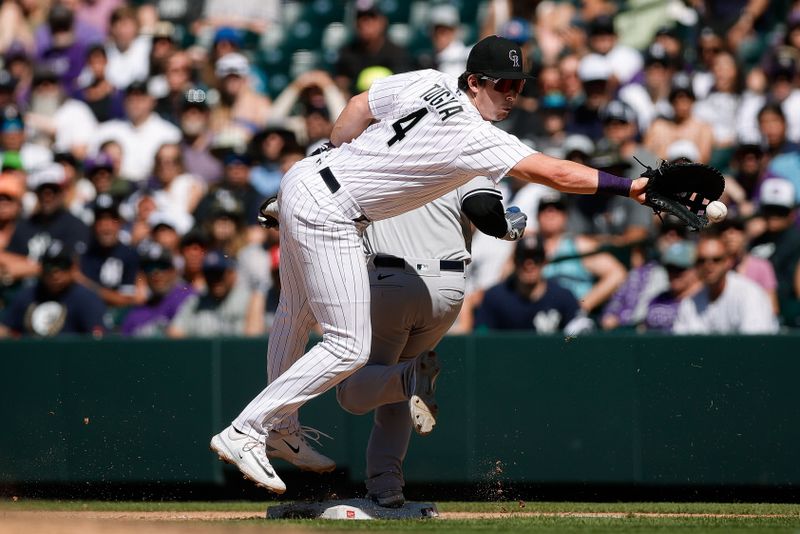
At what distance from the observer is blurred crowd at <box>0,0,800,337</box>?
911 cm

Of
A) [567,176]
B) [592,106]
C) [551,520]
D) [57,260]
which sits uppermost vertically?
[592,106]

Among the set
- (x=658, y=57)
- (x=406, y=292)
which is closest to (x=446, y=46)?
(x=658, y=57)

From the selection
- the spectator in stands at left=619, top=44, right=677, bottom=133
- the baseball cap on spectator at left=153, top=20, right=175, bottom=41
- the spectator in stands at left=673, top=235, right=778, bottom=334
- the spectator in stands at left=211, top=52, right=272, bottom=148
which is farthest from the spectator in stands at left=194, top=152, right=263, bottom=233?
the spectator in stands at left=673, top=235, right=778, bottom=334

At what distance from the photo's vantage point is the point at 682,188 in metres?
5.73

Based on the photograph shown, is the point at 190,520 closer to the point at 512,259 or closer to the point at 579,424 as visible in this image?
the point at 579,424

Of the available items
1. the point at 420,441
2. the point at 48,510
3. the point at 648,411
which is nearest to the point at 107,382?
the point at 48,510

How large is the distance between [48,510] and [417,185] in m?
2.97

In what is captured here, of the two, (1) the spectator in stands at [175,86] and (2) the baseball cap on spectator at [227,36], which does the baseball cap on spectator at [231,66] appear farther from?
(1) the spectator in stands at [175,86]

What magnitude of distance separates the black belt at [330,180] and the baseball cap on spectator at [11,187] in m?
6.11

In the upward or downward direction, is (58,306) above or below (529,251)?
below

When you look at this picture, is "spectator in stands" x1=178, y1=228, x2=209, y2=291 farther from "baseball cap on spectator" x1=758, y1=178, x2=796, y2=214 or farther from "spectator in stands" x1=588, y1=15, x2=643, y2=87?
"baseball cap on spectator" x1=758, y1=178, x2=796, y2=214

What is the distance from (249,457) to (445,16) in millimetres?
7149

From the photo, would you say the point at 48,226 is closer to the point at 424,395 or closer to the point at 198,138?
the point at 198,138

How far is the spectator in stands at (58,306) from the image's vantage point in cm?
974
